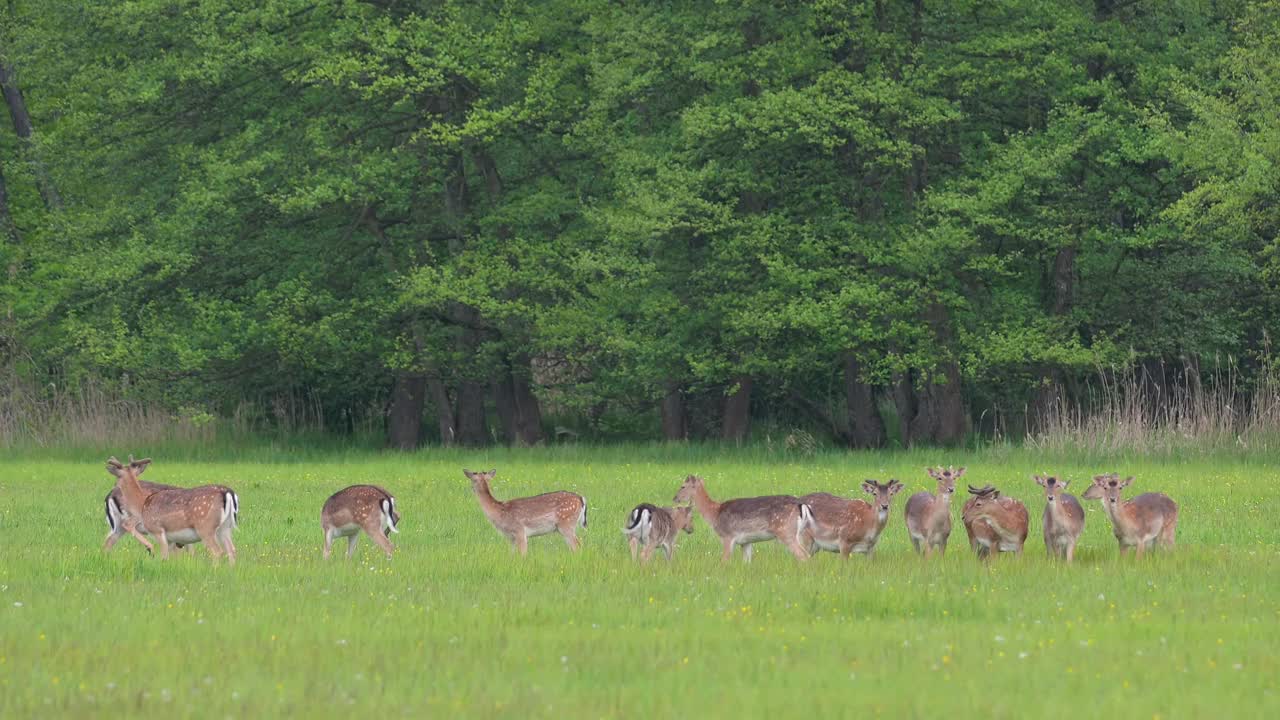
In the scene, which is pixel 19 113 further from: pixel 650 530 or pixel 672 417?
pixel 650 530

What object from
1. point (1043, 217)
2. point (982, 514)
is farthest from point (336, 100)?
point (982, 514)

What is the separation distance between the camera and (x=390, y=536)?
1975 cm

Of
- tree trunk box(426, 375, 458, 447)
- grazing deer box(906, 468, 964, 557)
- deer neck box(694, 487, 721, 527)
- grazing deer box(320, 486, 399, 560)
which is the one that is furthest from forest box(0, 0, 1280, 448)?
grazing deer box(320, 486, 399, 560)

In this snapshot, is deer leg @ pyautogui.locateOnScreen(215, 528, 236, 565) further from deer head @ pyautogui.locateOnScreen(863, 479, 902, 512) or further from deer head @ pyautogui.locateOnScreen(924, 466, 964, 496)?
deer head @ pyautogui.locateOnScreen(924, 466, 964, 496)

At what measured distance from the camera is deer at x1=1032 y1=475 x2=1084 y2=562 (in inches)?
661

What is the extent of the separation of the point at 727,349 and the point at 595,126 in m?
5.15

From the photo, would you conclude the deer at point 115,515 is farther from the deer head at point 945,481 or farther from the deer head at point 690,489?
the deer head at point 945,481

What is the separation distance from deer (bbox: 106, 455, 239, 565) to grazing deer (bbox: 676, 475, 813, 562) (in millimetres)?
4541

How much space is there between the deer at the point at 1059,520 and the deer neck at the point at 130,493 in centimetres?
844

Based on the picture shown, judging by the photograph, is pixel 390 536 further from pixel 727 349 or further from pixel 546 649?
pixel 727 349

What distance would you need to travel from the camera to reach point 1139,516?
683 inches

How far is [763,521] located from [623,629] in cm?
488

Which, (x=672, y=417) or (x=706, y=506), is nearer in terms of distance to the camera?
(x=706, y=506)

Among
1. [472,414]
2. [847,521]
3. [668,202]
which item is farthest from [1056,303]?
[847,521]
